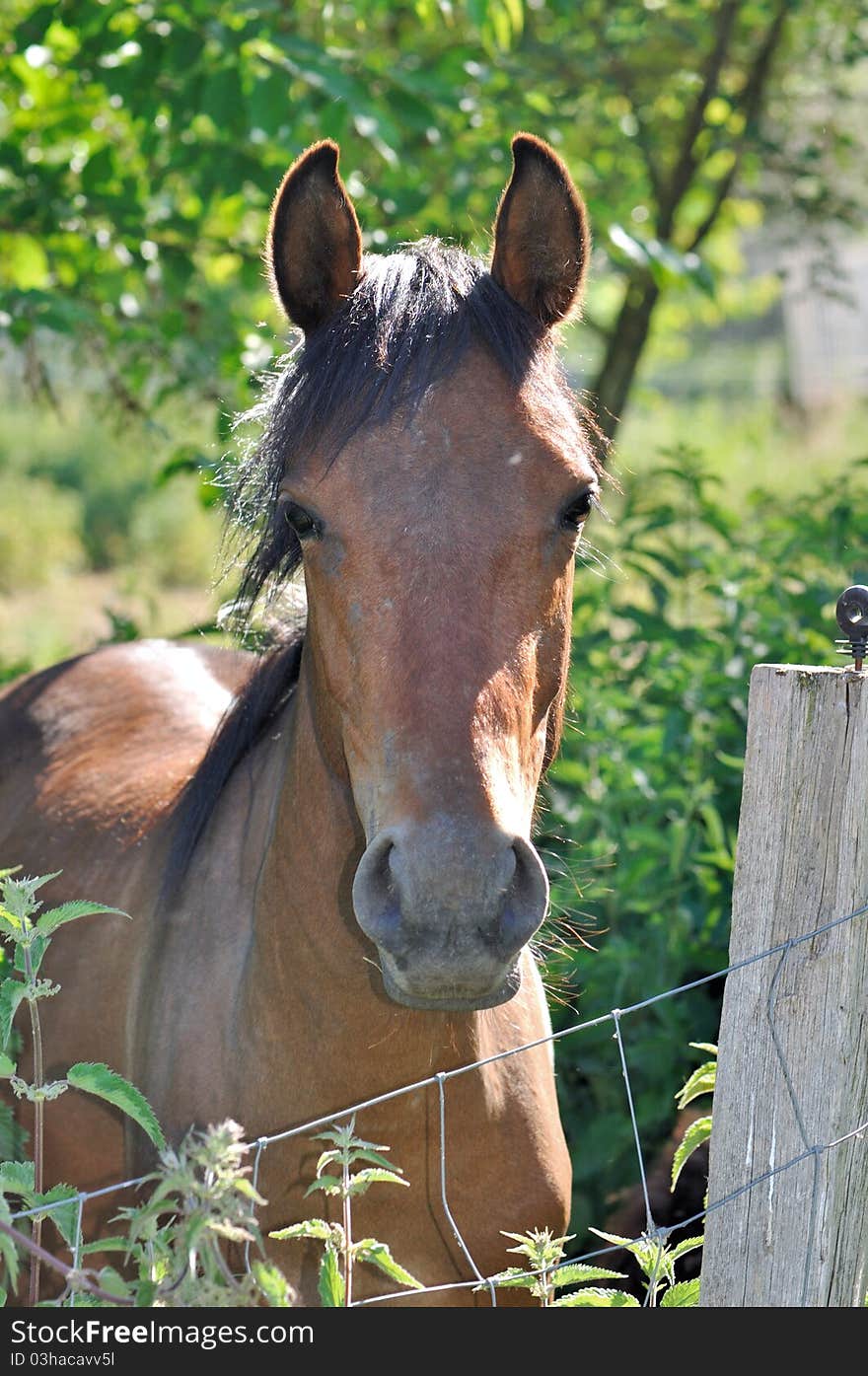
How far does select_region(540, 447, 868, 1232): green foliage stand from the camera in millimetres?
3998

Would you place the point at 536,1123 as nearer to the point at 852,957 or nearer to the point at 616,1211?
the point at 852,957

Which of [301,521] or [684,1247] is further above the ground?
[301,521]

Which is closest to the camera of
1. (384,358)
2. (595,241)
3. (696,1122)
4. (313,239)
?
(696,1122)

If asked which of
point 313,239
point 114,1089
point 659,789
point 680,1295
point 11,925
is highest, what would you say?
point 313,239

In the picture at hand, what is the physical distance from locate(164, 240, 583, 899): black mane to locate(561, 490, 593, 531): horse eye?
0.24 meters

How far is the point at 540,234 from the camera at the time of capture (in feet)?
8.55

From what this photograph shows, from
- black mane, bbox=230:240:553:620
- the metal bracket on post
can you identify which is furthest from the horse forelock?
the metal bracket on post

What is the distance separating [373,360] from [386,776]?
0.78 metres

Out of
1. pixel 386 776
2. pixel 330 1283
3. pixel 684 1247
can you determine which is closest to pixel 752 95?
pixel 386 776

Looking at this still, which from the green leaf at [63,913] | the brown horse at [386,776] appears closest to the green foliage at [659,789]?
the brown horse at [386,776]

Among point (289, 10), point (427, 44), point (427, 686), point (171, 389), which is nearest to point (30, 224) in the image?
point (171, 389)

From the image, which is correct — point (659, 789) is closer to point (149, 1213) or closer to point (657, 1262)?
point (657, 1262)

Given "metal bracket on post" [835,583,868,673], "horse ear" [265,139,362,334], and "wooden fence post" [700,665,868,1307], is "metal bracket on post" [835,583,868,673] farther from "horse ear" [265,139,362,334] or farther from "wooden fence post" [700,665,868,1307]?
"horse ear" [265,139,362,334]
